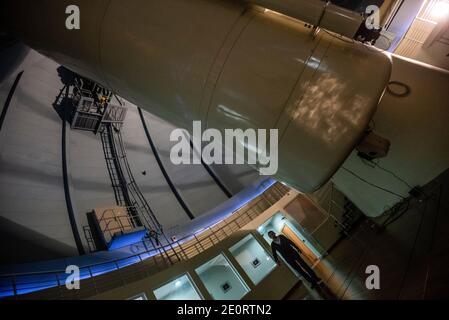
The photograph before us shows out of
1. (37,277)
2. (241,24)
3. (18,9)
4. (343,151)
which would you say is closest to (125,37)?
(241,24)

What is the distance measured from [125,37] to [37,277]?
15.6 ft

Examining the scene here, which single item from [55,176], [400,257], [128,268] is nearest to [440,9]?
[400,257]

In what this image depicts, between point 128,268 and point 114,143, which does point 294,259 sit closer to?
point 128,268

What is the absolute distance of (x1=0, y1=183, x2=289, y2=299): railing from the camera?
4414 millimetres

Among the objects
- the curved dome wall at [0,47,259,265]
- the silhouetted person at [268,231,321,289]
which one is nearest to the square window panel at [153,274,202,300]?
the curved dome wall at [0,47,259,265]

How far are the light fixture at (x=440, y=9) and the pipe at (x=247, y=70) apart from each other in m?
7.83

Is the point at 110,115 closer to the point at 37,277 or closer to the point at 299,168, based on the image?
the point at 37,277

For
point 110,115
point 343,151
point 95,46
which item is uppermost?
point 110,115

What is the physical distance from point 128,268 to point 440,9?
479 inches

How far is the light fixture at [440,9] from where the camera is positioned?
760 centimetres

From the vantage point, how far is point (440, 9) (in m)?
7.79

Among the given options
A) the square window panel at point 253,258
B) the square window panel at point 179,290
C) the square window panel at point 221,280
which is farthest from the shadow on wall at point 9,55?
the square window panel at point 253,258
